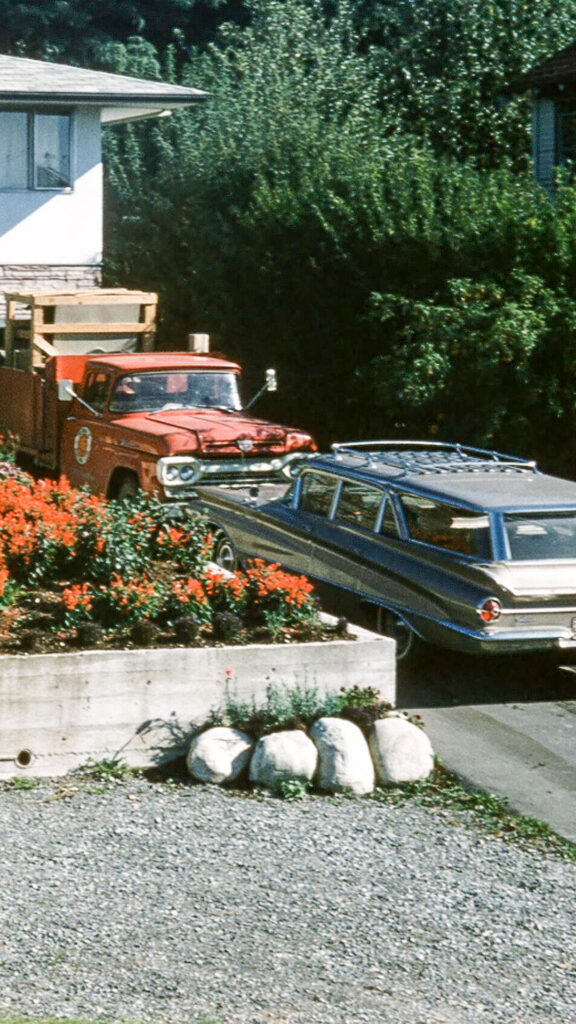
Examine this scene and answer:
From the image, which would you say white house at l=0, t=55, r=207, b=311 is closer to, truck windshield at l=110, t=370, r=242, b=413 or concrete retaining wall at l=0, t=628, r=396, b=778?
truck windshield at l=110, t=370, r=242, b=413

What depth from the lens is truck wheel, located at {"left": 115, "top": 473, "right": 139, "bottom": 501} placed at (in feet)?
51.1

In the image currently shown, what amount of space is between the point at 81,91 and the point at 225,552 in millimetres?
13263

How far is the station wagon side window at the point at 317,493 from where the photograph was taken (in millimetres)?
12234

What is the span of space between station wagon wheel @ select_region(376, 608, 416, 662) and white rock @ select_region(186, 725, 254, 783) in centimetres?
251

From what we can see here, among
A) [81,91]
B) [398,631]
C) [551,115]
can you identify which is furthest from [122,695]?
[551,115]

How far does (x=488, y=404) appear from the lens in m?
17.6

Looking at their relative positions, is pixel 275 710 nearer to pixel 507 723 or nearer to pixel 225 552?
pixel 507 723

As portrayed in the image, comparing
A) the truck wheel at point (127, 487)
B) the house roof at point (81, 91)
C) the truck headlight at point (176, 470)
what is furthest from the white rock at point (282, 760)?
the house roof at point (81, 91)

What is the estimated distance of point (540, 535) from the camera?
35.0 feet

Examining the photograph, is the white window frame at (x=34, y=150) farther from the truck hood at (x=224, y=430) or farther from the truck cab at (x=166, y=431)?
the truck hood at (x=224, y=430)

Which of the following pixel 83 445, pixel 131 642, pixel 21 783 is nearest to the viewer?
pixel 21 783

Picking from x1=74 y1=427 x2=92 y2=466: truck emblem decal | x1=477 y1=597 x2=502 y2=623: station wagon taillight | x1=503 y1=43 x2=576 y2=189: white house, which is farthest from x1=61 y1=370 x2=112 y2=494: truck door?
x1=503 y1=43 x2=576 y2=189: white house

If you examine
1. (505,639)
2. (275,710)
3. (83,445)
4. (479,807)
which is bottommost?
(479,807)

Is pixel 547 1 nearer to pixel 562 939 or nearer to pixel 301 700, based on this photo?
pixel 301 700
